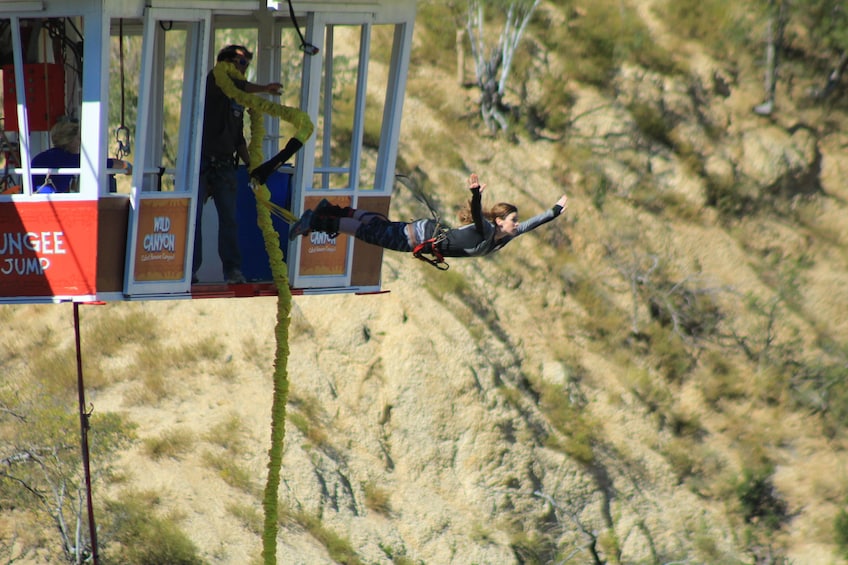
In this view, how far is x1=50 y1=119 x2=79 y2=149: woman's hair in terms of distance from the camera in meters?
11.1

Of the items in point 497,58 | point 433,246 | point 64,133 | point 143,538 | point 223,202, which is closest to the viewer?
point 433,246

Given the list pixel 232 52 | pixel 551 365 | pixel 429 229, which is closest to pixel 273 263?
pixel 429 229

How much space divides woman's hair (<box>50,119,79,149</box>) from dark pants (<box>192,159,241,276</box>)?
122 cm

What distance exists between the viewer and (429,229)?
35.3ft

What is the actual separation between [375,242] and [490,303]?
11272 millimetres

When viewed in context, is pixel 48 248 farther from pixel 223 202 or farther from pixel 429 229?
pixel 429 229

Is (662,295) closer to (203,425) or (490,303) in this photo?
(490,303)

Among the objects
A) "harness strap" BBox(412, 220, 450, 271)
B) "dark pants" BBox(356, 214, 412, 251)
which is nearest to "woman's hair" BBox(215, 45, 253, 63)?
"dark pants" BBox(356, 214, 412, 251)

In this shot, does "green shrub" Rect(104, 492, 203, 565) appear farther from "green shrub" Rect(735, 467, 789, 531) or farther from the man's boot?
"green shrub" Rect(735, 467, 789, 531)

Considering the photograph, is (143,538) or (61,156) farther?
(143,538)

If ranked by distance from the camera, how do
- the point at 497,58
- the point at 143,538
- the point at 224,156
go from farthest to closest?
the point at 497,58, the point at 143,538, the point at 224,156

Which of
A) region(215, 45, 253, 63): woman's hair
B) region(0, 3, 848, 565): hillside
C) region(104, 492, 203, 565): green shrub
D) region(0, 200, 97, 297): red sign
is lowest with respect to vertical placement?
region(104, 492, 203, 565): green shrub

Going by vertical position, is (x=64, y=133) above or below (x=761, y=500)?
above

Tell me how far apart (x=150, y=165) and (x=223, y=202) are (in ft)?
4.67
